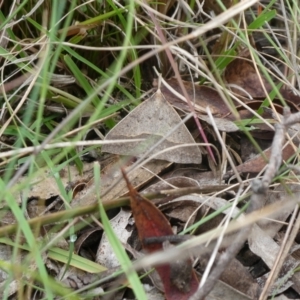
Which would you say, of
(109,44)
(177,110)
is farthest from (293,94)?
(109,44)

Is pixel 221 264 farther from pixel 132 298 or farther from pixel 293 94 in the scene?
pixel 293 94

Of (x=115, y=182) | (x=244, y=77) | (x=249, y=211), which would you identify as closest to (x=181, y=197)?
(x=115, y=182)

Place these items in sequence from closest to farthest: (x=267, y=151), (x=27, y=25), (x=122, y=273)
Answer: (x=122, y=273), (x=267, y=151), (x=27, y=25)

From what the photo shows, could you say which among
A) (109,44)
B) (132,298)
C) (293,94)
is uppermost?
(109,44)

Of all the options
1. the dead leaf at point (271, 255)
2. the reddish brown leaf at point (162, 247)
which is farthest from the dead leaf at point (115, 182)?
the dead leaf at point (271, 255)

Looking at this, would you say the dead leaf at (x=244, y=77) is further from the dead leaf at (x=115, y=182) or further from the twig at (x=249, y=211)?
the twig at (x=249, y=211)

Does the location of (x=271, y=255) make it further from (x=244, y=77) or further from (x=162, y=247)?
(x=244, y=77)

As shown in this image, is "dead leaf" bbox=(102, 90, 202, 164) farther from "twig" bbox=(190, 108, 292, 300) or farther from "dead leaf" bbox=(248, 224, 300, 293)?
"twig" bbox=(190, 108, 292, 300)
